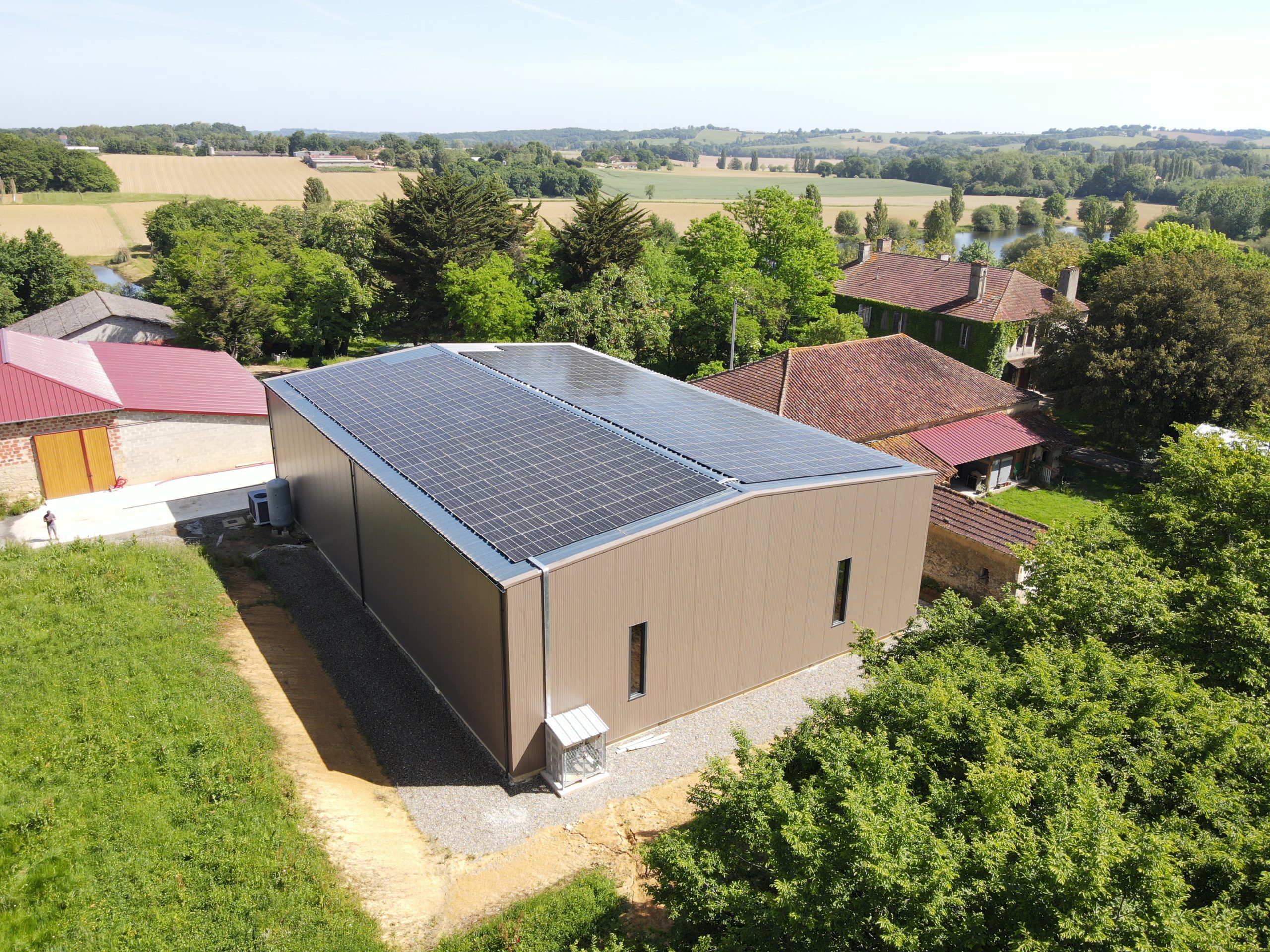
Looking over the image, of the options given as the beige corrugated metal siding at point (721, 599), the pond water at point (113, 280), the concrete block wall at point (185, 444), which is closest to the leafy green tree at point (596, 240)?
the concrete block wall at point (185, 444)

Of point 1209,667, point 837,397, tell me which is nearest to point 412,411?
point 837,397

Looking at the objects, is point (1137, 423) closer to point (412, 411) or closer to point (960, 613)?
point (960, 613)

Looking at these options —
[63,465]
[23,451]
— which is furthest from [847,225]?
[23,451]

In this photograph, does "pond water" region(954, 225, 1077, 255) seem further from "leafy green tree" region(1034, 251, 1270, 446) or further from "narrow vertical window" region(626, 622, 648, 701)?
"narrow vertical window" region(626, 622, 648, 701)

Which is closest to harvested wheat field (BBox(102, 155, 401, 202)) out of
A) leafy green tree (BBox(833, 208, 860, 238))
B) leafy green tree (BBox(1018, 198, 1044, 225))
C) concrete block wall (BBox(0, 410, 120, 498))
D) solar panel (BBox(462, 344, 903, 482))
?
leafy green tree (BBox(833, 208, 860, 238))

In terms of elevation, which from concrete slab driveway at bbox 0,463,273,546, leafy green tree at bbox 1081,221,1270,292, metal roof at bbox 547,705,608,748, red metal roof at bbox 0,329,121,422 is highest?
leafy green tree at bbox 1081,221,1270,292

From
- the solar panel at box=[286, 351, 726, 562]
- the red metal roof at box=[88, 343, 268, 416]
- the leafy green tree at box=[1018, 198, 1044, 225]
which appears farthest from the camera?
the leafy green tree at box=[1018, 198, 1044, 225]
